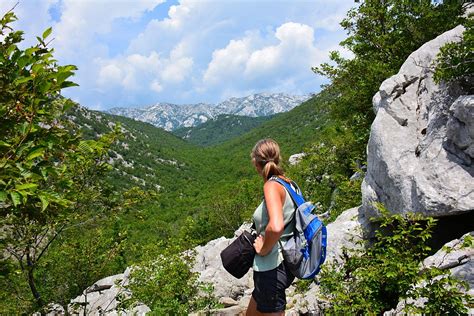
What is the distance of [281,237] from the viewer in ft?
13.8

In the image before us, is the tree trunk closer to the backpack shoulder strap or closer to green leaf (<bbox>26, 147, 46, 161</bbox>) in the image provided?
green leaf (<bbox>26, 147, 46, 161</bbox>)

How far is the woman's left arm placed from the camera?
3.79 m

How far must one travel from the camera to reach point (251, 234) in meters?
4.44

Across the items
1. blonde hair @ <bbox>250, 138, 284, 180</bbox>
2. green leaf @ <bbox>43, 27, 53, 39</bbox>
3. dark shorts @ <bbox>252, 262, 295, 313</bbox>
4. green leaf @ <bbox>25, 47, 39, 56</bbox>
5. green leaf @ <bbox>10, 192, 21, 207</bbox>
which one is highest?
green leaf @ <bbox>43, 27, 53, 39</bbox>

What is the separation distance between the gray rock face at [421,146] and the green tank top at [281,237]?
4.43 m

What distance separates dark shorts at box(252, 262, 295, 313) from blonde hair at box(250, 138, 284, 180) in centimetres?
115

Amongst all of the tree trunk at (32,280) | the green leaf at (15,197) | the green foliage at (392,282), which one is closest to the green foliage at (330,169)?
the green foliage at (392,282)

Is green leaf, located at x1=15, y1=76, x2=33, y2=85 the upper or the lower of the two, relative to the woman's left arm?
upper

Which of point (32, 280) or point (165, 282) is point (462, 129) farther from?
point (165, 282)

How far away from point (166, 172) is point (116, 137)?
343ft

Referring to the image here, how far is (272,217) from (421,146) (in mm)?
6085

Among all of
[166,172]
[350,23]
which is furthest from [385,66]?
[166,172]

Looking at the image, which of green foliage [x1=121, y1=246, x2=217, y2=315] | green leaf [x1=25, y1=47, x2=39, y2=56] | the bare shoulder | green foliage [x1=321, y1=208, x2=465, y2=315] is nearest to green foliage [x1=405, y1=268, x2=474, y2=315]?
green foliage [x1=321, y1=208, x2=465, y2=315]

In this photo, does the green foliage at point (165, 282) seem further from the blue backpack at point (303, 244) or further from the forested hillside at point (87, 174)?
the blue backpack at point (303, 244)
